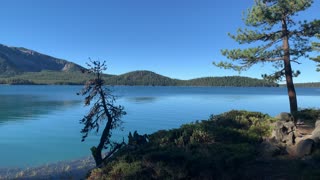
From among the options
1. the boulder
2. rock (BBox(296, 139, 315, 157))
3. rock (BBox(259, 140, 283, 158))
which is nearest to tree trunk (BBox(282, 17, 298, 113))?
the boulder

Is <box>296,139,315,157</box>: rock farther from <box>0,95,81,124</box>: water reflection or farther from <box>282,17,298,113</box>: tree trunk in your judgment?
<box>0,95,81,124</box>: water reflection

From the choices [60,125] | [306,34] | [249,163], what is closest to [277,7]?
[306,34]

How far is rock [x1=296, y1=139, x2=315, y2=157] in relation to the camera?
1326 cm

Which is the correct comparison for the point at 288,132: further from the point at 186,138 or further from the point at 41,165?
the point at 41,165

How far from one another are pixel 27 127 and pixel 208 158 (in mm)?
30097

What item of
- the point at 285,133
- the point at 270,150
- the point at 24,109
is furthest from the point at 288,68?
the point at 24,109

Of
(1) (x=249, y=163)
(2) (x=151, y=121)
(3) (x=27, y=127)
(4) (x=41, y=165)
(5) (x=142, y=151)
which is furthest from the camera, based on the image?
(2) (x=151, y=121)

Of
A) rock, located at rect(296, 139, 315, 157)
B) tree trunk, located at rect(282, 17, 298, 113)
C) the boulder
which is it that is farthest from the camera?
tree trunk, located at rect(282, 17, 298, 113)

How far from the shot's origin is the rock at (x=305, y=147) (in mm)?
13257

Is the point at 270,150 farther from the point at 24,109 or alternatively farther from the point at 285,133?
the point at 24,109

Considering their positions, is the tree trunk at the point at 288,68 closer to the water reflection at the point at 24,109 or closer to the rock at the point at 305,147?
the rock at the point at 305,147

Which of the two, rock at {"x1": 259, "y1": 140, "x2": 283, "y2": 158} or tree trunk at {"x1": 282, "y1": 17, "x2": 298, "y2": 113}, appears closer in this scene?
rock at {"x1": 259, "y1": 140, "x2": 283, "y2": 158}

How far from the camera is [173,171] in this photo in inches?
443

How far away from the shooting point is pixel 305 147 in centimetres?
1338
